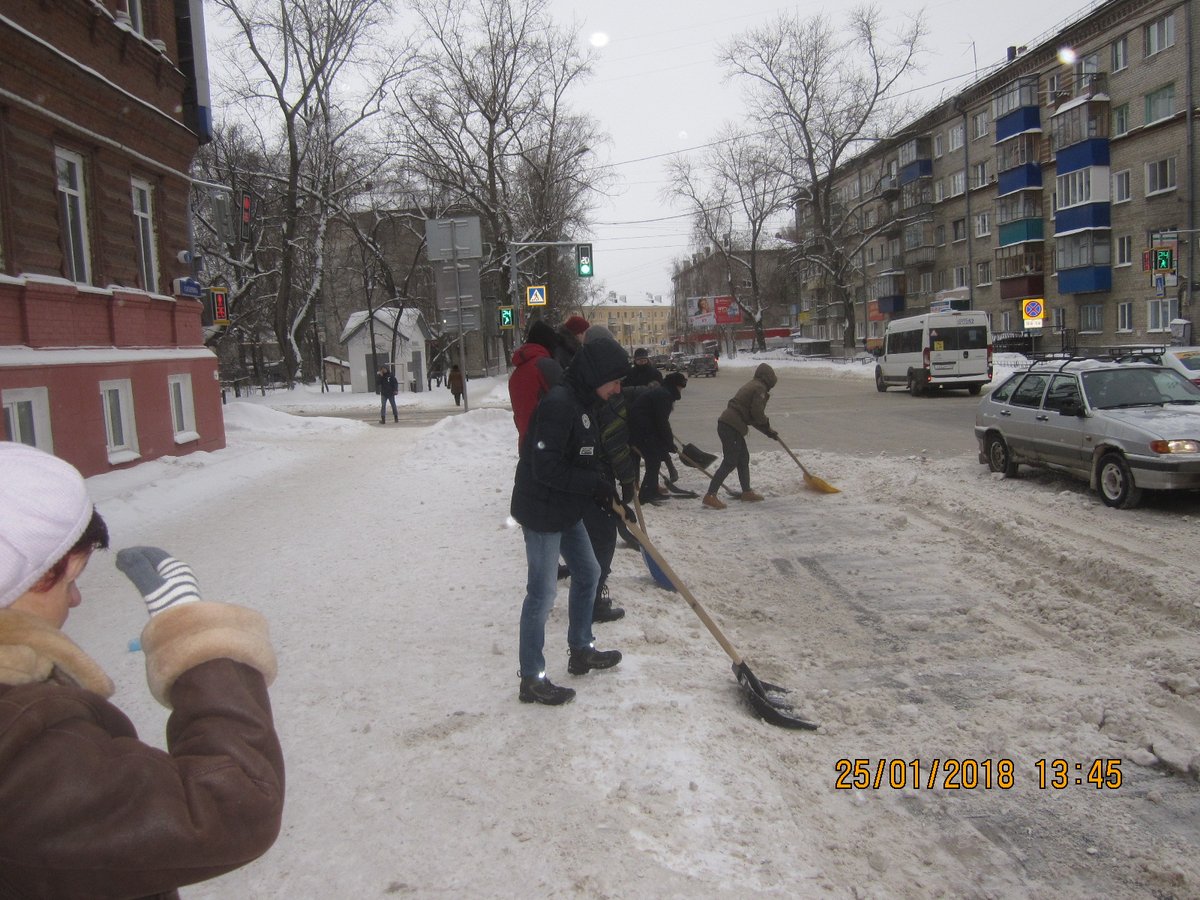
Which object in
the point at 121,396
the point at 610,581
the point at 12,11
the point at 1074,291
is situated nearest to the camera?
the point at 610,581

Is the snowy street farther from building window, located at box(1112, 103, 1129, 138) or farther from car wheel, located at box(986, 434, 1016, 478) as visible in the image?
building window, located at box(1112, 103, 1129, 138)

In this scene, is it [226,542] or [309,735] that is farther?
[226,542]

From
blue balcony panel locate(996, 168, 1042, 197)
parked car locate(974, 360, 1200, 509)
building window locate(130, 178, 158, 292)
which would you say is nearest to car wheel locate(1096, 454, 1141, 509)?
parked car locate(974, 360, 1200, 509)

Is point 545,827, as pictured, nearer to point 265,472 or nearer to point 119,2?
point 265,472

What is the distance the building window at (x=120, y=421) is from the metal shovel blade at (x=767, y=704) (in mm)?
10900

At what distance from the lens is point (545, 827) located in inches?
124

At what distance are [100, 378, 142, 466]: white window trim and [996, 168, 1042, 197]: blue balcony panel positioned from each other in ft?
143

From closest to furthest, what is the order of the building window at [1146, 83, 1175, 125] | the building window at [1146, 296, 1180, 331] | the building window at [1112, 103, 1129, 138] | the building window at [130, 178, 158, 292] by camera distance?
the building window at [130, 178, 158, 292], the building window at [1146, 83, 1175, 125], the building window at [1146, 296, 1180, 331], the building window at [1112, 103, 1129, 138]

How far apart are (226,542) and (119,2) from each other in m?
9.53

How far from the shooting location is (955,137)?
174 ft

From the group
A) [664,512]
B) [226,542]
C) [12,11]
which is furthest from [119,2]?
[664,512]

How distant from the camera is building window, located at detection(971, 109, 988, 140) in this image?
1935 inches

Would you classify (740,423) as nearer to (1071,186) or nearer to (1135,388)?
(1135,388)

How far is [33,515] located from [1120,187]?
146 feet
